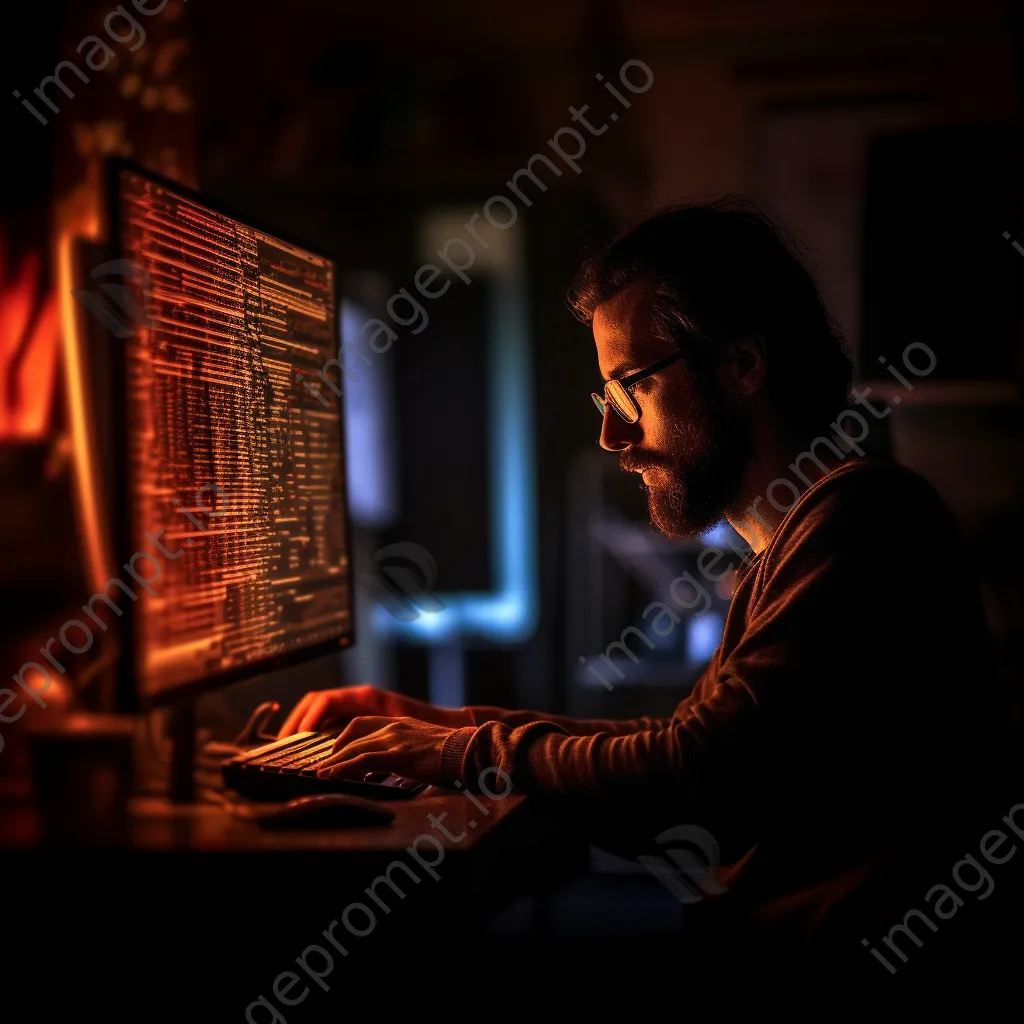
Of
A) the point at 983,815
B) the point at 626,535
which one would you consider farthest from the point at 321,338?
the point at 626,535

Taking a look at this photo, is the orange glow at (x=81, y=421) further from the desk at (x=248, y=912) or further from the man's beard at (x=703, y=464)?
the man's beard at (x=703, y=464)

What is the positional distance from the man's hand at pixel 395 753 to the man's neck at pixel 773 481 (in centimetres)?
49

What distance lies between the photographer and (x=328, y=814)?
110 cm

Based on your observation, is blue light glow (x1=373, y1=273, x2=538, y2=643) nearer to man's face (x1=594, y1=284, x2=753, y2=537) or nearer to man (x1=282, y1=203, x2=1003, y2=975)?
man's face (x1=594, y1=284, x2=753, y2=537)

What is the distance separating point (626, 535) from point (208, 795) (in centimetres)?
220

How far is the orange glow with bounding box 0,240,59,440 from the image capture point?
2498mm

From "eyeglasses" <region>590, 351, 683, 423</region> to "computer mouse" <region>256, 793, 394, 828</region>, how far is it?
0.62 m

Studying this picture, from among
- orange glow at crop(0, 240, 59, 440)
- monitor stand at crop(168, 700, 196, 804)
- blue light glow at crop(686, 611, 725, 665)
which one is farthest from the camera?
blue light glow at crop(686, 611, 725, 665)

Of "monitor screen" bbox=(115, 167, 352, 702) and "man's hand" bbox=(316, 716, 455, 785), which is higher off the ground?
"monitor screen" bbox=(115, 167, 352, 702)

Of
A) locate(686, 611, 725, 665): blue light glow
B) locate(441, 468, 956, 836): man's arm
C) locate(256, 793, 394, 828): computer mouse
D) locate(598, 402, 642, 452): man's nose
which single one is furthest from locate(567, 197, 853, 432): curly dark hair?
locate(686, 611, 725, 665): blue light glow

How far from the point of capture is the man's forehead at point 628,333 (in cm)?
140

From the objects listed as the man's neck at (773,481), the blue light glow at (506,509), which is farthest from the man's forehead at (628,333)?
the blue light glow at (506,509)

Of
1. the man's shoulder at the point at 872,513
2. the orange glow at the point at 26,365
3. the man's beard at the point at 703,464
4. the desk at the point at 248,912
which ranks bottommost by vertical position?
the desk at the point at 248,912

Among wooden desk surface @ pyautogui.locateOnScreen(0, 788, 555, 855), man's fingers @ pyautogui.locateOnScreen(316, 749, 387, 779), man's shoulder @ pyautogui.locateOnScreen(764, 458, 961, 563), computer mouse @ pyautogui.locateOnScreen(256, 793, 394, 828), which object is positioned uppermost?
man's shoulder @ pyautogui.locateOnScreen(764, 458, 961, 563)
